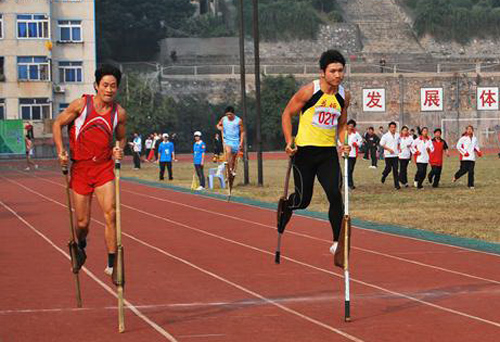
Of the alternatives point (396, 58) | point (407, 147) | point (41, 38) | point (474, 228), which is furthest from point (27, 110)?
point (474, 228)

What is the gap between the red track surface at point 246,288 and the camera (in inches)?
355

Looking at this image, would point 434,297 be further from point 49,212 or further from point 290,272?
→ point 49,212

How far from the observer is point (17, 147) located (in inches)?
2884

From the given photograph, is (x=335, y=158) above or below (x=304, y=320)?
above

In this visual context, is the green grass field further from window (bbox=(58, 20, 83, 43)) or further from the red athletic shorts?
window (bbox=(58, 20, 83, 43))

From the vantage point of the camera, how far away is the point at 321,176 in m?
11.5

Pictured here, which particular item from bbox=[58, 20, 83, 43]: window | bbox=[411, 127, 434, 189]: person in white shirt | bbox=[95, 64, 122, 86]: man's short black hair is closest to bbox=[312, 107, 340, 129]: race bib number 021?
bbox=[95, 64, 122, 86]: man's short black hair

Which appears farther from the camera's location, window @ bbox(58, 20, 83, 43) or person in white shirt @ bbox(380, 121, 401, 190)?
window @ bbox(58, 20, 83, 43)

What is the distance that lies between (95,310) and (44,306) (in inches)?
21.9

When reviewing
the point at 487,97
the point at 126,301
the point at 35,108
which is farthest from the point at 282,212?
the point at 487,97

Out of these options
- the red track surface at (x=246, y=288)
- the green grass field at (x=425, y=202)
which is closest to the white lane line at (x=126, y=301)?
the red track surface at (x=246, y=288)

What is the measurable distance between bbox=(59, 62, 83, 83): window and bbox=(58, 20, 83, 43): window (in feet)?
5.15

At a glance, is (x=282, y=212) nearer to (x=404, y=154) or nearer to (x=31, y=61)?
(x=404, y=154)

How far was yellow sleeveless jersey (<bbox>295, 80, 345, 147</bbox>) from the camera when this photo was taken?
1134 cm
